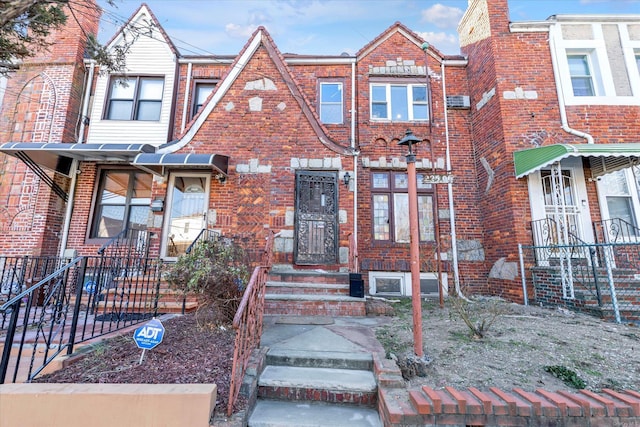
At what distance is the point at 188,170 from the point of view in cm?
768

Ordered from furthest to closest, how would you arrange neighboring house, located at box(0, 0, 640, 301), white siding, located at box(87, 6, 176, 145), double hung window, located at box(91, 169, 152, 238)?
1. white siding, located at box(87, 6, 176, 145)
2. double hung window, located at box(91, 169, 152, 238)
3. neighboring house, located at box(0, 0, 640, 301)

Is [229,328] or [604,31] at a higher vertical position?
[604,31]

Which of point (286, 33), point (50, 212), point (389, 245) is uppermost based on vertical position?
point (286, 33)

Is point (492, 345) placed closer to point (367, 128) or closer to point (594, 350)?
point (594, 350)

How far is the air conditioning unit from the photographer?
905 cm

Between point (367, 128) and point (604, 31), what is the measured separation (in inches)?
286

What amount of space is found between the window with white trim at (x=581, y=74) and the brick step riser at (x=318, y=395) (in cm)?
998

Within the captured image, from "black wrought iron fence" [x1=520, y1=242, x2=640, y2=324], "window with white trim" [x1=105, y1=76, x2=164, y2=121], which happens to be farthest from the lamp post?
"window with white trim" [x1=105, y1=76, x2=164, y2=121]

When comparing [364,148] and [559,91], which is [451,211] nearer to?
[364,148]

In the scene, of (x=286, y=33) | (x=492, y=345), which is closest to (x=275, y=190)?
(x=492, y=345)

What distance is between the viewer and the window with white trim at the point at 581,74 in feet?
26.6

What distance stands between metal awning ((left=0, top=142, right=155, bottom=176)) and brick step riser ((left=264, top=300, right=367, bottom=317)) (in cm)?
551

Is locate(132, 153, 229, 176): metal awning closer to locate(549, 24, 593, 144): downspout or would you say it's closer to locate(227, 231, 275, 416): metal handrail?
locate(227, 231, 275, 416): metal handrail

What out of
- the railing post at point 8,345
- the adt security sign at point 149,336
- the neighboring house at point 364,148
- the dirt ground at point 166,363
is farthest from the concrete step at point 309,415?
the neighboring house at point 364,148
